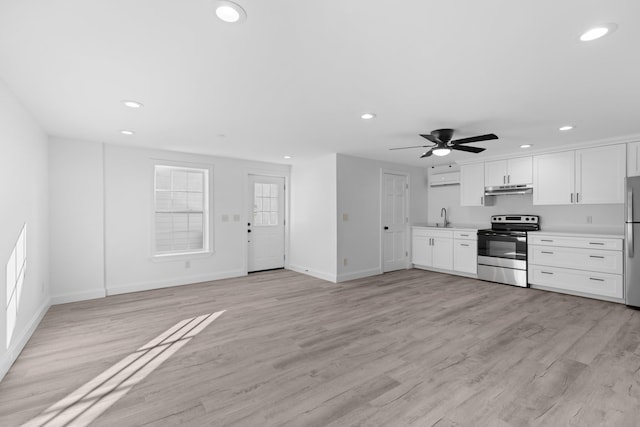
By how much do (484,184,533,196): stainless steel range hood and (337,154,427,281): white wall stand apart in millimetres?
1814

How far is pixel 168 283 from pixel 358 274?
11.2 feet

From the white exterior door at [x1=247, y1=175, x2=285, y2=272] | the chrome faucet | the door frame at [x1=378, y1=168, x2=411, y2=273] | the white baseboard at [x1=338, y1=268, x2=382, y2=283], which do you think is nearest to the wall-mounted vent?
the chrome faucet

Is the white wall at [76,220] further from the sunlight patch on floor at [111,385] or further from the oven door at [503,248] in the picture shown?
the oven door at [503,248]

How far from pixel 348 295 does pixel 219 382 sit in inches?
103

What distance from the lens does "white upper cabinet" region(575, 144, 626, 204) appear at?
4.33m

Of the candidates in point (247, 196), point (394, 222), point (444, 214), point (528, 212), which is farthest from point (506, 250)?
point (247, 196)

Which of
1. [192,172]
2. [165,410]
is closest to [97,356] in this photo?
[165,410]

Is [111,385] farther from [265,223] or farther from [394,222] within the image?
[394,222]

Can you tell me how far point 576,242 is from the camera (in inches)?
178

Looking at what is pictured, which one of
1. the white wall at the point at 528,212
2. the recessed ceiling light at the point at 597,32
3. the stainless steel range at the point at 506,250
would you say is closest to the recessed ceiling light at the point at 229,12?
the recessed ceiling light at the point at 597,32

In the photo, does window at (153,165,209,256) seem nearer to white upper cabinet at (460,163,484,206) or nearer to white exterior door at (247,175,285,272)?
white exterior door at (247,175,285,272)

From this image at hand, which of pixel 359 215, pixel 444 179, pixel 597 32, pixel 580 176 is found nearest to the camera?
pixel 597 32

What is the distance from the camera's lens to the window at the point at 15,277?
2.56 m

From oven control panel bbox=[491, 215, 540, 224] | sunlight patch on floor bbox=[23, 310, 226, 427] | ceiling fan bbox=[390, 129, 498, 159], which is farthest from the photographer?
oven control panel bbox=[491, 215, 540, 224]
